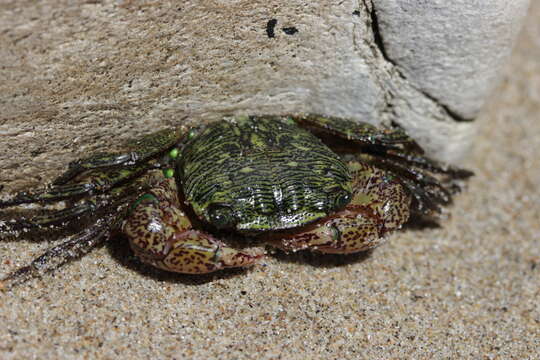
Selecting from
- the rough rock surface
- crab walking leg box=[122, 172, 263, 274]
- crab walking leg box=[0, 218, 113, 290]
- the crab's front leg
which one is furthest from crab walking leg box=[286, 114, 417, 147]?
crab walking leg box=[0, 218, 113, 290]

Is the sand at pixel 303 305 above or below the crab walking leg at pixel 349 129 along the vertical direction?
below

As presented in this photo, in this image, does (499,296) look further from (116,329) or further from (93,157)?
(93,157)

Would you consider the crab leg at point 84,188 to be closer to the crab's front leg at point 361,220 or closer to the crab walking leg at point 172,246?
the crab walking leg at point 172,246

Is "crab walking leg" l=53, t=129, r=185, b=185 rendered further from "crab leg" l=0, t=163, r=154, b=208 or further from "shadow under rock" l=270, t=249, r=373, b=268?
"shadow under rock" l=270, t=249, r=373, b=268

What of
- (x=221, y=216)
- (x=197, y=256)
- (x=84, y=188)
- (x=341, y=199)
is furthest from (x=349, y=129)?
(x=84, y=188)

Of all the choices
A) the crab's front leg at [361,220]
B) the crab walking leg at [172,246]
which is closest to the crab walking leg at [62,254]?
the crab walking leg at [172,246]

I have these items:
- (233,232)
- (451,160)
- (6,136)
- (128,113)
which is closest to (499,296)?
(451,160)
